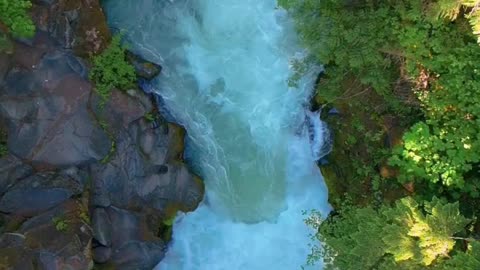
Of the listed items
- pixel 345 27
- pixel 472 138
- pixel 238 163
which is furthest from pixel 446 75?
pixel 238 163

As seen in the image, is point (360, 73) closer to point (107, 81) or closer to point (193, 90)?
point (193, 90)

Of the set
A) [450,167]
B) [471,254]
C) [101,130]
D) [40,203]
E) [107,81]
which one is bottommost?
[471,254]

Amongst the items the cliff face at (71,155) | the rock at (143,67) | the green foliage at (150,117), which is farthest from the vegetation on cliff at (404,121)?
the cliff face at (71,155)

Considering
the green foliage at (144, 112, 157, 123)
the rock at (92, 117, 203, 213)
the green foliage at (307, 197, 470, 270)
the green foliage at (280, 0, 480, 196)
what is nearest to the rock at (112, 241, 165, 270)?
the rock at (92, 117, 203, 213)

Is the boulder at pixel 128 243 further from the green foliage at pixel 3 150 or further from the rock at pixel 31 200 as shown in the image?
the green foliage at pixel 3 150

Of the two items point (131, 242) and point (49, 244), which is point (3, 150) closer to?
point (49, 244)

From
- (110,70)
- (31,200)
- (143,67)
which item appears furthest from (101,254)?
(143,67)
